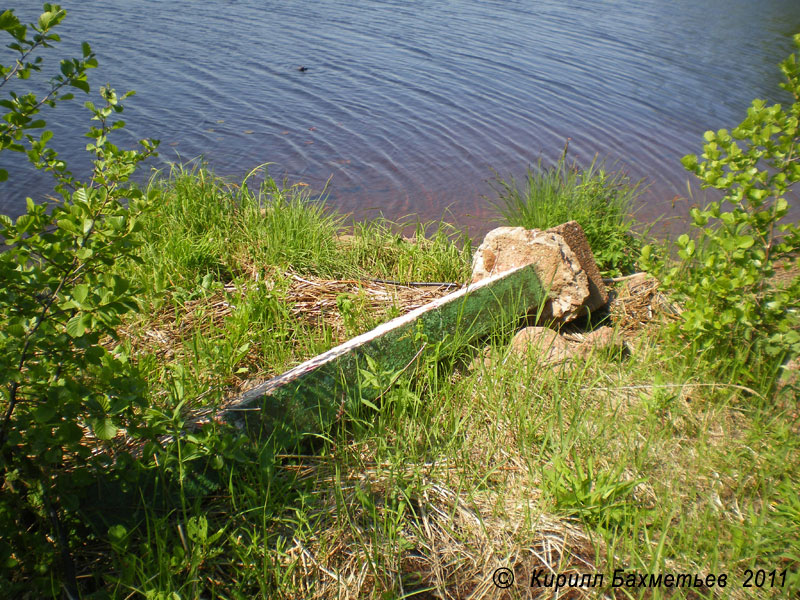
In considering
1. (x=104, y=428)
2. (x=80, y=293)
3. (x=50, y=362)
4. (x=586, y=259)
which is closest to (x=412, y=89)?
(x=586, y=259)

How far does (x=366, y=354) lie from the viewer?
2.71 metres

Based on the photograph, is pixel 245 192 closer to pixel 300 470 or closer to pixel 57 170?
pixel 57 170

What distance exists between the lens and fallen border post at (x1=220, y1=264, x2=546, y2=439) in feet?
7.90

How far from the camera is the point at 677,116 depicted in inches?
373

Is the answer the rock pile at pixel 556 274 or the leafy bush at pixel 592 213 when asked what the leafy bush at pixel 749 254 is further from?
the leafy bush at pixel 592 213

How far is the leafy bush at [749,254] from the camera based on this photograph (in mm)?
2793

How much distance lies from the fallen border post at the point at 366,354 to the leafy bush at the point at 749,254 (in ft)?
2.83

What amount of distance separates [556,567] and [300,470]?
1.03 m

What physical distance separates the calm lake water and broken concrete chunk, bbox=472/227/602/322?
8.41ft

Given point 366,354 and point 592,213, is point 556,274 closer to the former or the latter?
point 592,213

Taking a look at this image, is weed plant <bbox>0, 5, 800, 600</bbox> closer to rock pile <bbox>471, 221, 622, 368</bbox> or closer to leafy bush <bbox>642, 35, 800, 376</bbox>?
leafy bush <bbox>642, 35, 800, 376</bbox>

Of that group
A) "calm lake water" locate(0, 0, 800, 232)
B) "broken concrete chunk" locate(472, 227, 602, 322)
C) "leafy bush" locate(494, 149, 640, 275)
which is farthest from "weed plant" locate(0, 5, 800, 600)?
"calm lake water" locate(0, 0, 800, 232)

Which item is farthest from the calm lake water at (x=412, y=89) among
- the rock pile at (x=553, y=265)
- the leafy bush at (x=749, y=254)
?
the leafy bush at (x=749, y=254)

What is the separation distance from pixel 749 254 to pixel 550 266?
39.6 inches
